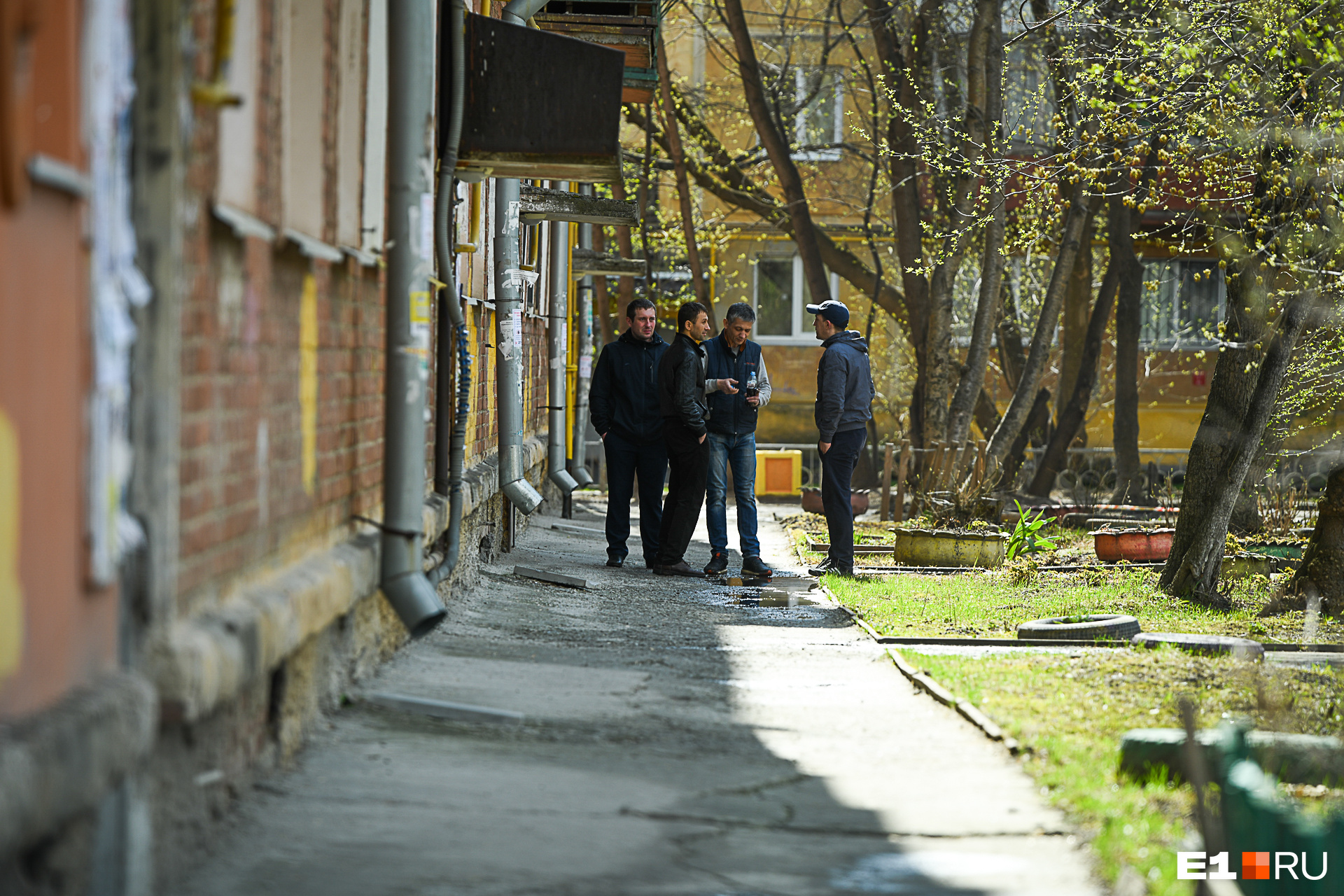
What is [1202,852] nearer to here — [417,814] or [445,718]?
[417,814]

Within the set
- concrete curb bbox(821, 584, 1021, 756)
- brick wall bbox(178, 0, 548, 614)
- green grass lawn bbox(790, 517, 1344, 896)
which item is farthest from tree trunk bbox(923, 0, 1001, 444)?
brick wall bbox(178, 0, 548, 614)

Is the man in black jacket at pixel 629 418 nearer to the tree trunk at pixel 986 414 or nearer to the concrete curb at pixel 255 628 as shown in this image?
the concrete curb at pixel 255 628

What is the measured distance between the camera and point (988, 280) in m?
16.5

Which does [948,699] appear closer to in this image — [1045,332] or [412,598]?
[412,598]

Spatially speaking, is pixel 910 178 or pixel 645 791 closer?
pixel 645 791

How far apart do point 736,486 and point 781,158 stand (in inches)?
344

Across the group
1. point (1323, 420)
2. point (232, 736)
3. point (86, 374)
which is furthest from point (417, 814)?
point (1323, 420)

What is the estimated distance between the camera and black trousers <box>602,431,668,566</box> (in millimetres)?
11383

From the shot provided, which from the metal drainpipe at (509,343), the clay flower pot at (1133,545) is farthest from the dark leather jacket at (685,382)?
the clay flower pot at (1133,545)

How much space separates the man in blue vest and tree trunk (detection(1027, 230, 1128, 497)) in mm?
9847

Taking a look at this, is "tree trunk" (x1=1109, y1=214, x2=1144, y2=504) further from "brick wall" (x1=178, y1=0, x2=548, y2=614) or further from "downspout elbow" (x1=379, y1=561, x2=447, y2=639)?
"brick wall" (x1=178, y1=0, x2=548, y2=614)

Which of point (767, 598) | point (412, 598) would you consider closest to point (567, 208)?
point (767, 598)

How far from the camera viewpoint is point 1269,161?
956cm
